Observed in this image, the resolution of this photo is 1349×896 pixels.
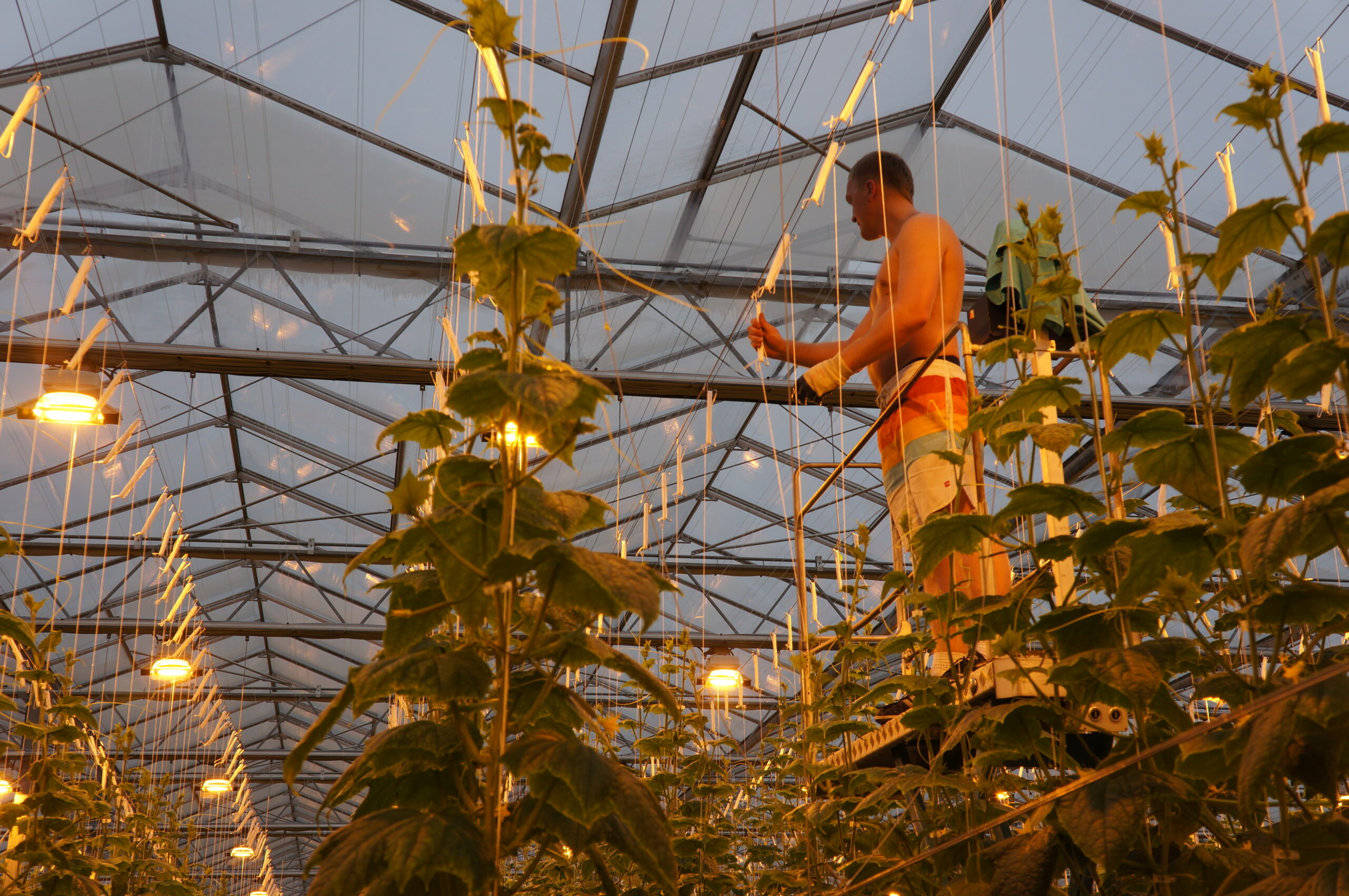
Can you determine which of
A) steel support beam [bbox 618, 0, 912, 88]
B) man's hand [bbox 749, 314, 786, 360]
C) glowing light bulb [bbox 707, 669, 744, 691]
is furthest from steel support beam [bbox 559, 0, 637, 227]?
glowing light bulb [bbox 707, 669, 744, 691]

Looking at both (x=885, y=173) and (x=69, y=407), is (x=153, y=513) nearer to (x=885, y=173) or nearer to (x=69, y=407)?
(x=69, y=407)

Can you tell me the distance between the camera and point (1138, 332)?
119 centimetres

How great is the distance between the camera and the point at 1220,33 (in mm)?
4879

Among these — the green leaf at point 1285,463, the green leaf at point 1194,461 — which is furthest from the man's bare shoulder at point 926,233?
the green leaf at point 1285,463

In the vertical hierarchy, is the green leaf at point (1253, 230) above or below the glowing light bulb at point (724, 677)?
below

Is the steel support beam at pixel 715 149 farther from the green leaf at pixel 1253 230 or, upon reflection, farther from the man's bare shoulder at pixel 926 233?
the green leaf at pixel 1253 230

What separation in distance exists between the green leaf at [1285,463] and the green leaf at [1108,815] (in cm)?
31

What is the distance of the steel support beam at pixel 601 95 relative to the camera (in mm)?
4797

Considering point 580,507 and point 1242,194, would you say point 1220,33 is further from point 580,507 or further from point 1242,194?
point 580,507

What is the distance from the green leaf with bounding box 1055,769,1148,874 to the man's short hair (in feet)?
6.44

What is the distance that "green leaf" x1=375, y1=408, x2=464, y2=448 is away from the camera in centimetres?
116

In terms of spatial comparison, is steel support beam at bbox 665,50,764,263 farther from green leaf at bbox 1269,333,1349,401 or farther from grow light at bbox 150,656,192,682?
green leaf at bbox 1269,333,1349,401

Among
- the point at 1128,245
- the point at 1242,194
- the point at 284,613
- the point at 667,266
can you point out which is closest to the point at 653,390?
the point at 667,266

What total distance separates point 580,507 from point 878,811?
1.25 m
